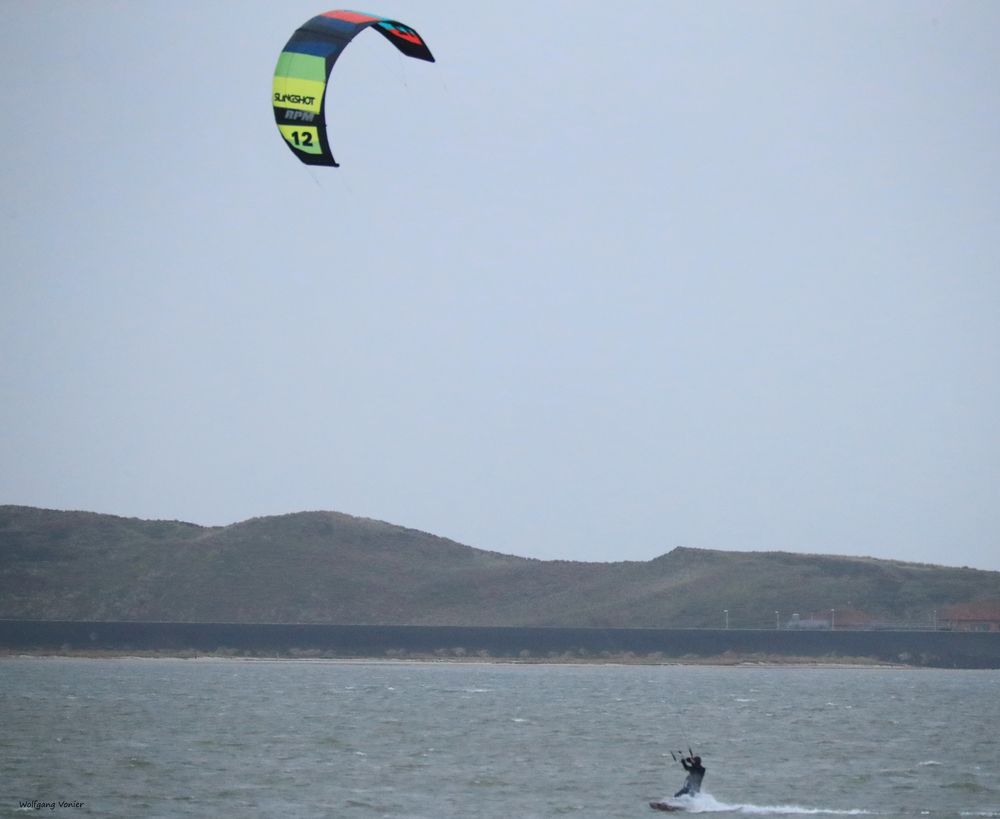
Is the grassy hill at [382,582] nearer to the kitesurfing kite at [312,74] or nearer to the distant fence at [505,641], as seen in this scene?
the distant fence at [505,641]

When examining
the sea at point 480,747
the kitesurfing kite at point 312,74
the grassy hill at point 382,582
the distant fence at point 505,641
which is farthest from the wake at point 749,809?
the grassy hill at point 382,582

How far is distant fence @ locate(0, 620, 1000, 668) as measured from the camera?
296ft

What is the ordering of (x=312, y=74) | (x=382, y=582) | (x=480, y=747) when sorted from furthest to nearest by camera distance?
(x=382, y=582) → (x=480, y=747) → (x=312, y=74)

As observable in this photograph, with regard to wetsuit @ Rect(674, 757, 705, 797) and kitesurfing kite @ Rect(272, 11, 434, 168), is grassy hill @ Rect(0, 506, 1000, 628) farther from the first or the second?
kitesurfing kite @ Rect(272, 11, 434, 168)

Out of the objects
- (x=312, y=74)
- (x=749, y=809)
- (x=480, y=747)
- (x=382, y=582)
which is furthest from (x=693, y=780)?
(x=382, y=582)

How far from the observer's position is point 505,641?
9475 centimetres

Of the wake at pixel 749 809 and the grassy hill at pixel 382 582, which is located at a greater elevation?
the grassy hill at pixel 382 582

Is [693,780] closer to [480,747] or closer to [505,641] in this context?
[480,747]

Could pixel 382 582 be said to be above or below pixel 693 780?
above

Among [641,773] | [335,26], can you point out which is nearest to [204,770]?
[641,773]

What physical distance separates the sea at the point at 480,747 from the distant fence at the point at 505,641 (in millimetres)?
16319

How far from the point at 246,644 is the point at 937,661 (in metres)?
38.4

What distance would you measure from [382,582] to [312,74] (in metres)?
95.0

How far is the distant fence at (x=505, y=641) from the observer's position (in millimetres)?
90250
